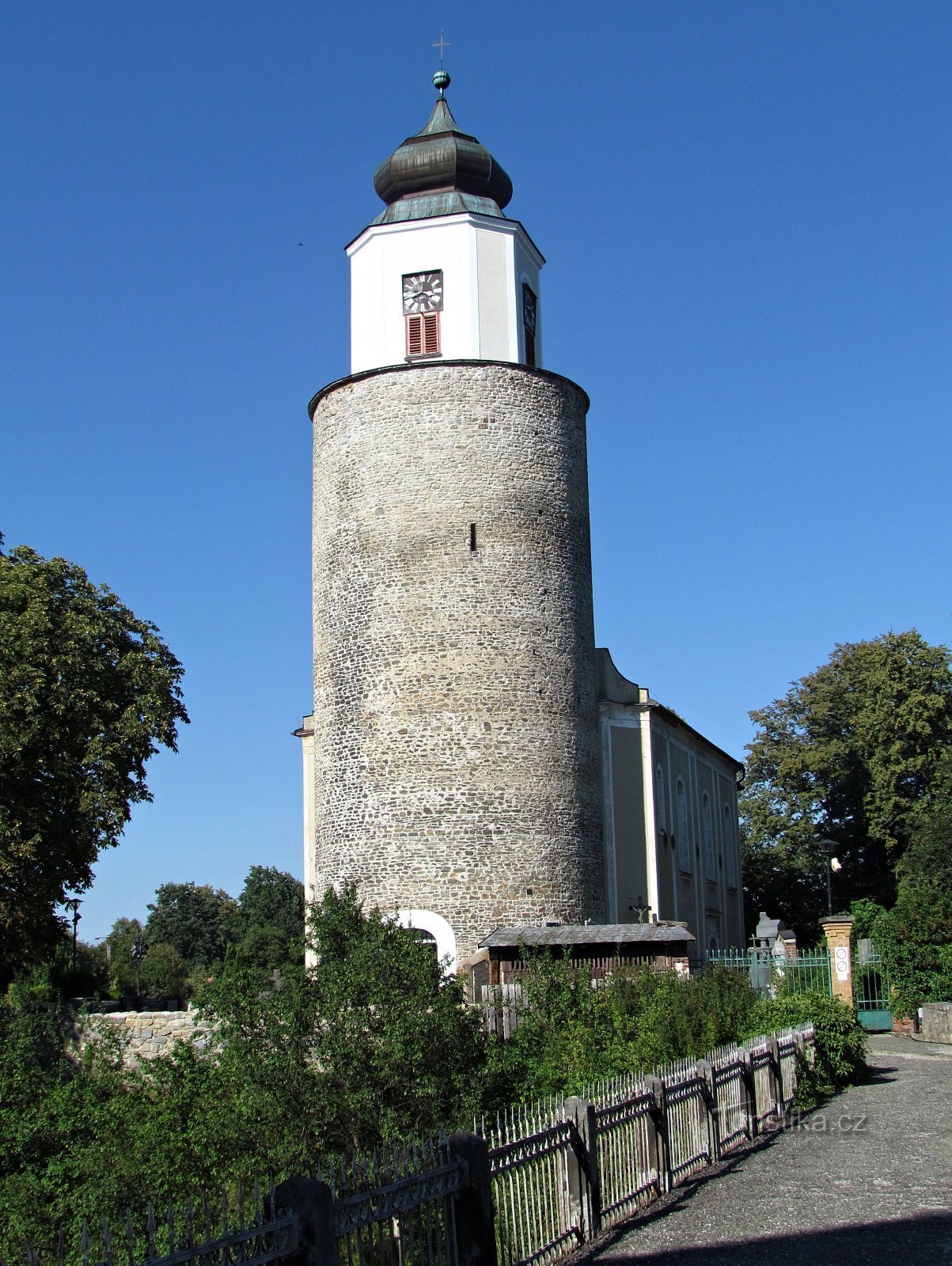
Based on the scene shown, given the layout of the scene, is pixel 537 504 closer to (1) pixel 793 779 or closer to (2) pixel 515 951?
(2) pixel 515 951

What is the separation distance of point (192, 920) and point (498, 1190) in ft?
268

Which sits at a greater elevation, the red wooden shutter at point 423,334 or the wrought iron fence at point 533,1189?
the red wooden shutter at point 423,334

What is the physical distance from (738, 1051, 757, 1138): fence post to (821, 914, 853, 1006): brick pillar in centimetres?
993

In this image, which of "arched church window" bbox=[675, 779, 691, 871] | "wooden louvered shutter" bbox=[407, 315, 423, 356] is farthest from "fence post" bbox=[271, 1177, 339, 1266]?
"arched church window" bbox=[675, 779, 691, 871]

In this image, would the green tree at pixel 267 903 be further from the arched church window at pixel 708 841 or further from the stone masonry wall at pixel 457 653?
the stone masonry wall at pixel 457 653

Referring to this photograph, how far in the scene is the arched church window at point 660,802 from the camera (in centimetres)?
2752

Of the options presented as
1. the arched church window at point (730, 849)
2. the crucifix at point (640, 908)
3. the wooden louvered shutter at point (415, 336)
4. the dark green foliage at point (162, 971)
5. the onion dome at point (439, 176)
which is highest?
the onion dome at point (439, 176)

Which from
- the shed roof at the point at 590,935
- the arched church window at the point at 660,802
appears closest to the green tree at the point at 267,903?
the arched church window at the point at 660,802

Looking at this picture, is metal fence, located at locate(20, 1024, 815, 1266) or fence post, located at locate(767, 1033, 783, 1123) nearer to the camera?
metal fence, located at locate(20, 1024, 815, 1266)

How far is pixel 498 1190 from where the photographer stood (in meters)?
8.03

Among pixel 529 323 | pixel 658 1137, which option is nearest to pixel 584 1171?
pixel 658 1137

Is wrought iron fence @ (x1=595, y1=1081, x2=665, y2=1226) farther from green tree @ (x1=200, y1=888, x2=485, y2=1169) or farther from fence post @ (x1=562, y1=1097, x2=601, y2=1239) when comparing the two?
green tree @ (x1=200, y1=888, x2=485, y2=1169)

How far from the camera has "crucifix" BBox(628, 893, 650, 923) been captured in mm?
26016

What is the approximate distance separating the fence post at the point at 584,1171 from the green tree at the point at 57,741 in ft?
48.9
